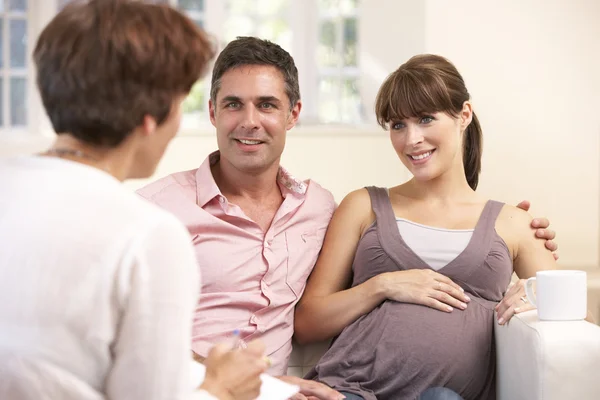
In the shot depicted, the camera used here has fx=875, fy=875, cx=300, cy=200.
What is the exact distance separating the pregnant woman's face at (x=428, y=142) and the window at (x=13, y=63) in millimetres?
3118

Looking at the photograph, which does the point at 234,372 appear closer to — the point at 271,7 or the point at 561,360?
the point at 561,360

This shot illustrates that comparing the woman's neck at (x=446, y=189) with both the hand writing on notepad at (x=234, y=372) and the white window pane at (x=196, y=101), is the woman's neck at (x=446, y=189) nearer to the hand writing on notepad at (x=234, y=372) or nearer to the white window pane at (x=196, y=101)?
the hand writing on notepad at (x=234, y=372)

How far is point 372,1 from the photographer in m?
4.61

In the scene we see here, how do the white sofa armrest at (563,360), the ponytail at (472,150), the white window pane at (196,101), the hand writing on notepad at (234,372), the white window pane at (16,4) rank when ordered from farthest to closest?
the white window pane at (196,101) → the white window pane at (16,4) → the ponytail at (472,150) → the white sofa armrest at (563,360) → the hand writing on notepad at (234,372)

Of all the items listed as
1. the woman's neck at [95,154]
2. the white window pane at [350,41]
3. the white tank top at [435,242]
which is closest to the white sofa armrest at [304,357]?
the white tank top at [435,242]

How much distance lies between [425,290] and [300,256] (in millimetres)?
357

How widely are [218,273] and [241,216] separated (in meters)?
0.16

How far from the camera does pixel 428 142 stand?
2307 millimetres

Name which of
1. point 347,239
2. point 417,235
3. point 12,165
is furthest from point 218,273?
point 12,165

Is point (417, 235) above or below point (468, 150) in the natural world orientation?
Answer: below

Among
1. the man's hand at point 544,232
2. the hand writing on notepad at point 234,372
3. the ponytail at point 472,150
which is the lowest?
the hand writing on notepad at point 234,372

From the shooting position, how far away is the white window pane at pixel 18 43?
15.8 ft

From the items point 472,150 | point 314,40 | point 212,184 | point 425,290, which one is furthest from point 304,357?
point 314,40

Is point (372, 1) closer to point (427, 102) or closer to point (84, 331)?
point (427, 102)
